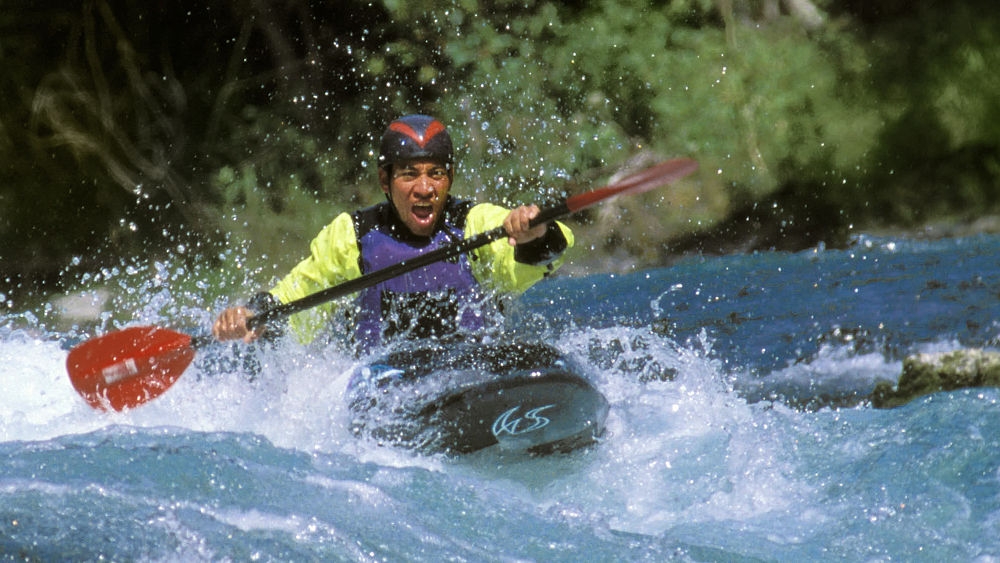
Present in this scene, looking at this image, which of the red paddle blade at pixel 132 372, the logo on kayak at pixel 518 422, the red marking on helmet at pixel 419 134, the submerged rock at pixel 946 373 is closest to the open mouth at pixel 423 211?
the red marking on helmet at pixel 419 134

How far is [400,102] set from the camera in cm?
1075

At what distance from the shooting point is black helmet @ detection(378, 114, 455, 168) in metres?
3.94

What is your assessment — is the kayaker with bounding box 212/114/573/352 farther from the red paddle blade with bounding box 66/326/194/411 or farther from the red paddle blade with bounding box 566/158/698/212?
the red paddle blade with bounding box 566/158/698/212

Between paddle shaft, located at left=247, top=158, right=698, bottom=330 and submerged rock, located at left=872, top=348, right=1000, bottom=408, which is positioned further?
submerged rock, located at left=872, top=348, right=1000, bottom=408

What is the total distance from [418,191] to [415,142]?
18 cm

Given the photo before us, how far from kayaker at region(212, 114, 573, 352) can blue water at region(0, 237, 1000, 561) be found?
285 millimetres

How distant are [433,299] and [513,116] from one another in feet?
23.8

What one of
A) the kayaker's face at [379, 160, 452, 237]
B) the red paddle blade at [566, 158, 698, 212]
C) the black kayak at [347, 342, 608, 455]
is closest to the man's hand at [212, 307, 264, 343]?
the black kayak at [347, 342, 608, 455]

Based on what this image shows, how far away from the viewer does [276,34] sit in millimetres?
10797

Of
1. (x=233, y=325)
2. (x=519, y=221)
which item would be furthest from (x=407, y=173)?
(x=233, y=325)

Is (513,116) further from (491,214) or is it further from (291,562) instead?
(291,562)

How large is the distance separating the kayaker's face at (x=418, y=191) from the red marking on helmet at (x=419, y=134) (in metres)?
0.08

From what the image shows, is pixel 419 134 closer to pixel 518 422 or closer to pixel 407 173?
pixel 407 173

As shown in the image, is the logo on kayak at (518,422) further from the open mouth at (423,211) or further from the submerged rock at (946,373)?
the submerged rock at (946,373)
